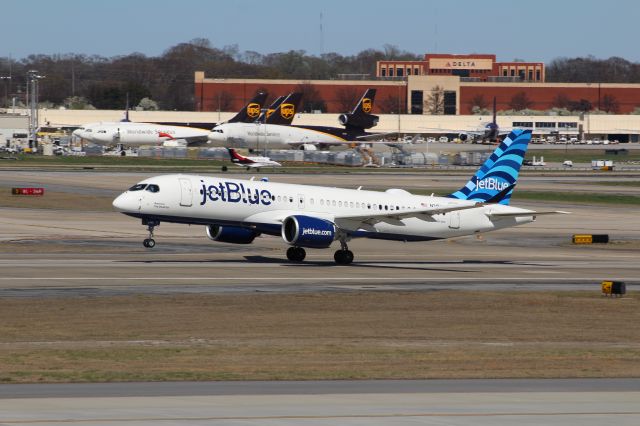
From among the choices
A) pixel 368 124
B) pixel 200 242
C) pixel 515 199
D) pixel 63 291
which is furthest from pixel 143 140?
pixel 63 291

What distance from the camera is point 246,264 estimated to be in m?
53.7

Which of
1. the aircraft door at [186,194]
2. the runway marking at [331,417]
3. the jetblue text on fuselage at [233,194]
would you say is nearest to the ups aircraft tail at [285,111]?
the jetblue text on fuselage at [233,194]

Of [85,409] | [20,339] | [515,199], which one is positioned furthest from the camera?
[515,199]

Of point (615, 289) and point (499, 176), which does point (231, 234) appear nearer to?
point (499, 176)

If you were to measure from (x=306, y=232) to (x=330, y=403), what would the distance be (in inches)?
1164

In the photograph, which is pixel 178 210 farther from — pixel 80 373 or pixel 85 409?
pixel 85 409

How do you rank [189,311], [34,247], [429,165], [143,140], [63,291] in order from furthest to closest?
[143,140] → [429,165] → [34,247] → [63,291] → [189,311]

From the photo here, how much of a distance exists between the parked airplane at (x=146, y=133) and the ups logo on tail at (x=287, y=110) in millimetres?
3491

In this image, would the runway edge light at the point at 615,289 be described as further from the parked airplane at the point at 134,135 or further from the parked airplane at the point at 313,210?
the parked airplane at the point at 134,135

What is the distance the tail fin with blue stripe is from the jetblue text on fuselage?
36.6ft

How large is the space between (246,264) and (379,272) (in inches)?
245

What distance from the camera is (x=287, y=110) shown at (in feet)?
581

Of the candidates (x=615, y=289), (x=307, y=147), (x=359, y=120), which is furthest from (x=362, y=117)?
(x=615, y=289)

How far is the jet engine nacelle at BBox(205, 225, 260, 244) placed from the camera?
53.5 metres
